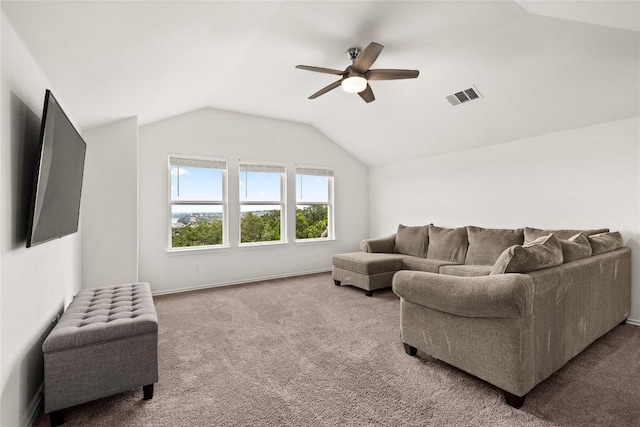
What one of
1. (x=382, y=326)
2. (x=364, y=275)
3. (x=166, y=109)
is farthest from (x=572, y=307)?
(x=166, y=109)

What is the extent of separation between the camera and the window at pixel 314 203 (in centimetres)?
587

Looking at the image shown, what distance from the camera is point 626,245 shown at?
131 inches

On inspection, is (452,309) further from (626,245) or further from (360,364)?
(626,245)

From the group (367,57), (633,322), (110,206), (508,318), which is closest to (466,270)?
(633,322)

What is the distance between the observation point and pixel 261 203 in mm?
5379

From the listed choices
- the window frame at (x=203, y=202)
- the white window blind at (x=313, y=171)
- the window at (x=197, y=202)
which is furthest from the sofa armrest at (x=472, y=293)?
the white window blind at (x=313, y=171)

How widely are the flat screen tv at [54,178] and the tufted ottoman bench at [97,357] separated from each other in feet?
1.89

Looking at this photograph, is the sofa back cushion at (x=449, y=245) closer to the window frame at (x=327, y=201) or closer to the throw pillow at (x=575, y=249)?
the throw pillow at (x=575, y=249)

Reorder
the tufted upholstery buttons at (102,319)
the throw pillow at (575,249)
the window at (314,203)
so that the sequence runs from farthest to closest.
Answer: the window at (314,203) → the throw pillow at (575,249) → the tufted upholstery buttons at (102,319)

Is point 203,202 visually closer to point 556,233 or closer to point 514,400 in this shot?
point 514,400

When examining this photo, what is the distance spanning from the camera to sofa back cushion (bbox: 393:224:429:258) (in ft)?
16.5

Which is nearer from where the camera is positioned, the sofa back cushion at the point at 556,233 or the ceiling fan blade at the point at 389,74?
the ceiling fan blade at the point at 389,74

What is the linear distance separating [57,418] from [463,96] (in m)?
4.78

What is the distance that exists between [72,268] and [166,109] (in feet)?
7.35
